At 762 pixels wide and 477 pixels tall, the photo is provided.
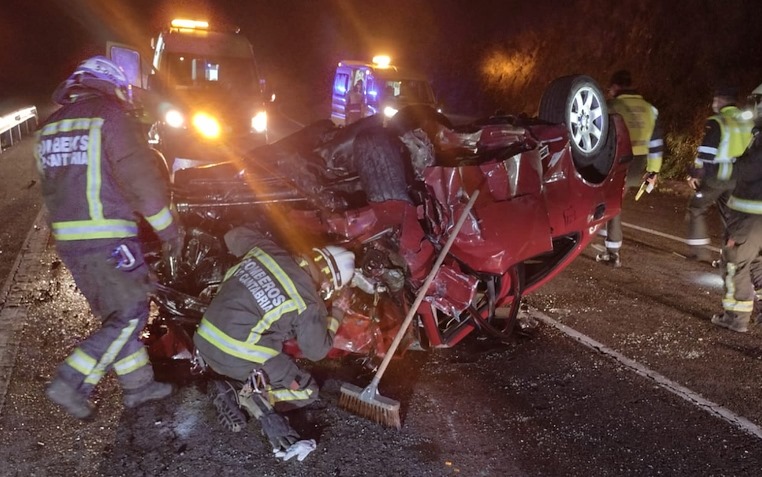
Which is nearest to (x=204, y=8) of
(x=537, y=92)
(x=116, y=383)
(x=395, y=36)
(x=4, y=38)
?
(x=4, y=38)

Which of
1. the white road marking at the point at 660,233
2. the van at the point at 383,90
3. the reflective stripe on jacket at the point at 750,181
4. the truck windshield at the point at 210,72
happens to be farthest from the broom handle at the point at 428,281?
the van at the point at 383,90

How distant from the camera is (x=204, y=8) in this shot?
4219 cm

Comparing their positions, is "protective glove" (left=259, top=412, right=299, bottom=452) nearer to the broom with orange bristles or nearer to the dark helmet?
the broom with orange bristles

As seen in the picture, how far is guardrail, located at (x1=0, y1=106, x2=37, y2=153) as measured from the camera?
37.4ft

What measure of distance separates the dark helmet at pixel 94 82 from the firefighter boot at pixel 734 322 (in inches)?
171

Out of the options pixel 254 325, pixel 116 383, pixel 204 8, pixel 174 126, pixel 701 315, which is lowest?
pixel 116 383

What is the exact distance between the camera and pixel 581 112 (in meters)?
4.29

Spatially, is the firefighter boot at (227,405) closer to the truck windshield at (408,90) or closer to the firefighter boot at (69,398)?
the firefighter boot at (69,398)

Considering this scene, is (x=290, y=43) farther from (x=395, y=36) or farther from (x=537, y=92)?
(x=537, y=92)

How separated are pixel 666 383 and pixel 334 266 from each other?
2176mm

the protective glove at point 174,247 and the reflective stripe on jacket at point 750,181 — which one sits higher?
the reflective stripe on jacket at point 750,181

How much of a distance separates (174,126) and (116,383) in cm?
582

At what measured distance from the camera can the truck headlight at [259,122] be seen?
9384mm

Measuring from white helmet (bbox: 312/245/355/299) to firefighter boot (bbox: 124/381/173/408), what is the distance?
1069mm
